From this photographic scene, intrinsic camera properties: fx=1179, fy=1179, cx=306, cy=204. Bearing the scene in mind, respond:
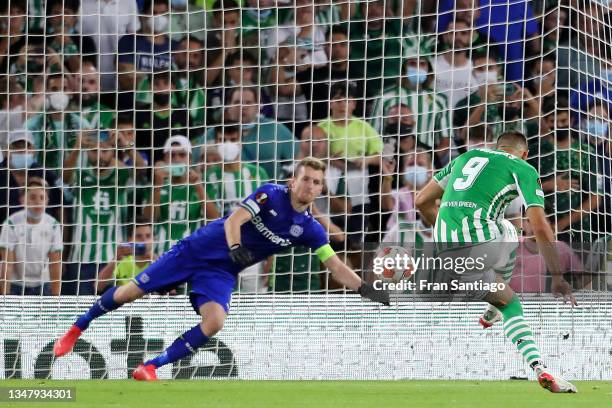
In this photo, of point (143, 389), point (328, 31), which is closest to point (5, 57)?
point (328, 31)

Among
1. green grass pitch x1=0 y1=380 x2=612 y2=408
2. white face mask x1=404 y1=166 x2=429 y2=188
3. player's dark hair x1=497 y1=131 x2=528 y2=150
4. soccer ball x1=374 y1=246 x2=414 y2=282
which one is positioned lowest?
green grass pitch x1=0 y1=380 x2=612 y2=408

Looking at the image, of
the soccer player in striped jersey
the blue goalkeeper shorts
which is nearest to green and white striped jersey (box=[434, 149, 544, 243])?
the soccer player in striped jersey

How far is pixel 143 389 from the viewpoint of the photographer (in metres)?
7.36

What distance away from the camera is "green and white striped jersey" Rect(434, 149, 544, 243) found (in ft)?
23.1

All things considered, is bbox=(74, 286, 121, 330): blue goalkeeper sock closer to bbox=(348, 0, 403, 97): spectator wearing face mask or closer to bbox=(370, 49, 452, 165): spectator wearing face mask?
bbox=(370, 49, 452, 165): spectator wearing face mask

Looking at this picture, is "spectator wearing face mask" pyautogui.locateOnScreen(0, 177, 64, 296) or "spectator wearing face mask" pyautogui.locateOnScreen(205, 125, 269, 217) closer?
"spectator wearing face mask" pyautogui.locateOnScreen(0, 177, 64, 296)

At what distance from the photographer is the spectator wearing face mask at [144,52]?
11031 mm

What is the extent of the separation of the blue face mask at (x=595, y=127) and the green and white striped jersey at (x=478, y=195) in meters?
3.05

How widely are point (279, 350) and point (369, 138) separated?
2228 millimetres

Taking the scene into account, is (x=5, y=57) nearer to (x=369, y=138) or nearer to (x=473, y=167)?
(x=369, y=138)

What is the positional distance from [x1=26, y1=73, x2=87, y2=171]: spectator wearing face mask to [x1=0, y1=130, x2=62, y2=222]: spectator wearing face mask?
0.23ft

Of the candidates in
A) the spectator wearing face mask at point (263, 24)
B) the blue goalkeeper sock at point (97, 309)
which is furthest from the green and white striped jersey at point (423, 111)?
the blue goalkeeper sock at point (97, 309)

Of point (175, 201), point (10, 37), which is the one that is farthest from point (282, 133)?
point (10, 37)

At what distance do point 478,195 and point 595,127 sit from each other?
329 cm
